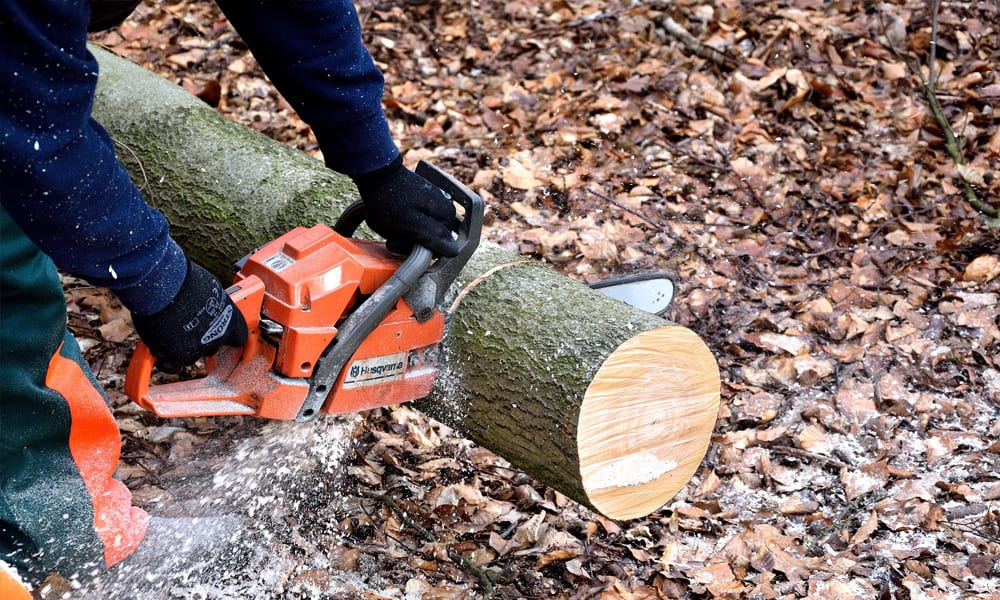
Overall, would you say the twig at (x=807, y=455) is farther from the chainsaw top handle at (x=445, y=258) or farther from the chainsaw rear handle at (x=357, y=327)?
the chainsaw rear handle at (x=357, y=327)

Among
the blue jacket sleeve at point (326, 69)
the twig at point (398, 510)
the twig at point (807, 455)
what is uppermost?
the blue jacket sleeve at point (326, 69)

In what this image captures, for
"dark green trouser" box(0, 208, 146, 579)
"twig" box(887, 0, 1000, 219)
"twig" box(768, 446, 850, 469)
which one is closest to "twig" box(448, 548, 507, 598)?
"dark green trouser" box(0, 208, 146, 579)

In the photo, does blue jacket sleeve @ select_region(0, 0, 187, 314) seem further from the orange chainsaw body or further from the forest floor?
the forest floor

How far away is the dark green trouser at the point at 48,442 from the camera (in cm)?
233

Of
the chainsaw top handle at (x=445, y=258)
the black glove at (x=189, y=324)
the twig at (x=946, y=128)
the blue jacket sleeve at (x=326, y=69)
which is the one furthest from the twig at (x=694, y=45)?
the black glove at (x=189, y=324)

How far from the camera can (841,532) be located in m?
3.01

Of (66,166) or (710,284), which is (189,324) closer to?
(66,166)

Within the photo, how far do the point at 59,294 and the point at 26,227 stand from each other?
470mm

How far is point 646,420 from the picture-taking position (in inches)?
110

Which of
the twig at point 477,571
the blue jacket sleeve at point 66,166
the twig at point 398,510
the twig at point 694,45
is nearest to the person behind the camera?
the blue jacket sleeve at point 66,166

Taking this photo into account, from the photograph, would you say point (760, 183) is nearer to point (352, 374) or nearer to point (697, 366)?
point (697, 366)

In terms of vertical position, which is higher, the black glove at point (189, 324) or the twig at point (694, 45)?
the black glove at point (189, 324)

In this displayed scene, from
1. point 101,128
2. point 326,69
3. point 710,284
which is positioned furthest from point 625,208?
point 101,128

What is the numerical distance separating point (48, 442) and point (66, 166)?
935 mm
